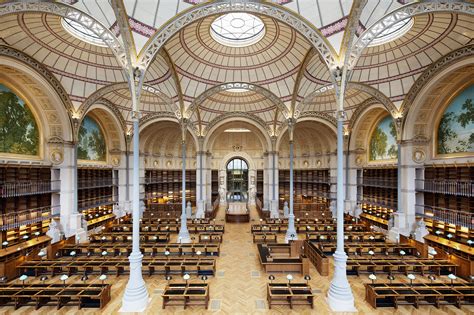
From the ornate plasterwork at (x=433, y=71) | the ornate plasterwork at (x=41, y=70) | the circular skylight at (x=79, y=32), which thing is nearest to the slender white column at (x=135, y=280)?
the circular skylight at (x=79, y=32)

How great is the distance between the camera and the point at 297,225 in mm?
19266

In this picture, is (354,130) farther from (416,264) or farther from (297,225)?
(416,264)

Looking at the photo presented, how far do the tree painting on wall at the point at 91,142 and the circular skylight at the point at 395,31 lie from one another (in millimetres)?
22352

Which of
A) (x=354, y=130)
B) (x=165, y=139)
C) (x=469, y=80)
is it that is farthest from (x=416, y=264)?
(x=165, y=139)

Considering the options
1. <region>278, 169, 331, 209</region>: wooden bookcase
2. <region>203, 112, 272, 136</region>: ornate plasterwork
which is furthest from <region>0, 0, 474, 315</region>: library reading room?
<region>278, 169, 331, 209</region>: wooden bookcase

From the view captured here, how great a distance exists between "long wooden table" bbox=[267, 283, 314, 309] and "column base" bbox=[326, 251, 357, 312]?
818 millimetres

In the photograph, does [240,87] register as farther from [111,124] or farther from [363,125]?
[111,124]

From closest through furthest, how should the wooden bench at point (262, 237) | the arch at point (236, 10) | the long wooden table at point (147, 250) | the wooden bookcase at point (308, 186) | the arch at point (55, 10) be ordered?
1. the arch at point (55, 10)
2. the arch at point (236, 10)
3. the long wooden table at point (147, 250)
4. the wooden bench at point (262, 237)
5. the wooden bookcase at point (308, 186)

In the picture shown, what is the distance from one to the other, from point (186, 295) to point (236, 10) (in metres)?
11.2

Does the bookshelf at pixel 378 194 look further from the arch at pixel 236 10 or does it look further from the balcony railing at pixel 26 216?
the balcony railing at pixel 26 216

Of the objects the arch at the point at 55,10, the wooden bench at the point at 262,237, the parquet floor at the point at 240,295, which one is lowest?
the parquet floor at the point at 240,295

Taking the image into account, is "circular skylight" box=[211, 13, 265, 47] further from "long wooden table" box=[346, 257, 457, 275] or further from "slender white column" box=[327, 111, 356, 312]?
"long wooden table" box=[346, 257, 457, 275]

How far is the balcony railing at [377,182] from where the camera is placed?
1923 centimetres

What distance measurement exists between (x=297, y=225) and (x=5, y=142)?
20806 millimetres
